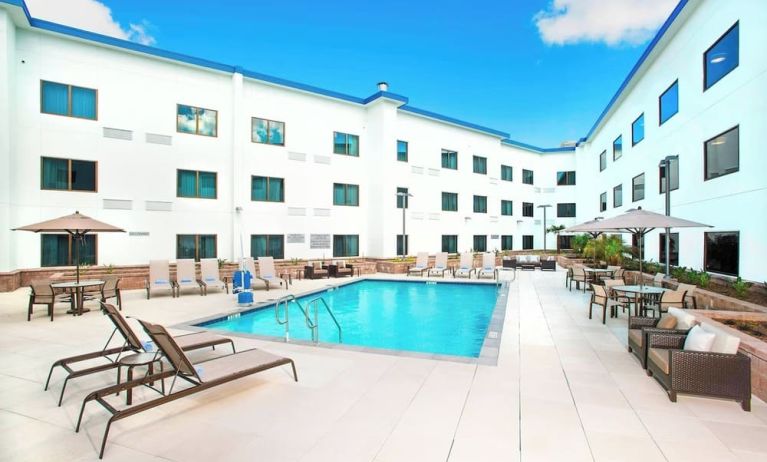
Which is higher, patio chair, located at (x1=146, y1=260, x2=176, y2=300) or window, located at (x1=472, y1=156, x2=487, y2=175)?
window, located at (x1=472, y1=156, x2=487, y2=175)

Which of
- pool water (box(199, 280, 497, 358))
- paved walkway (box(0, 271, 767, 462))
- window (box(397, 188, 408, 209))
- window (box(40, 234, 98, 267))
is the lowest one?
pool water (box(199, 280, 497, 358))

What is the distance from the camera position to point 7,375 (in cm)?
491

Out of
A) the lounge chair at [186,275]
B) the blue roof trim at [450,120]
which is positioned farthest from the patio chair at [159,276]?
the blue roof trim at [450,120]

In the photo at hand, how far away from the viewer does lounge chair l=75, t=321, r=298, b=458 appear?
347 centimetres

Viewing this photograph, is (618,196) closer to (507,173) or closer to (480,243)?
(480,243)

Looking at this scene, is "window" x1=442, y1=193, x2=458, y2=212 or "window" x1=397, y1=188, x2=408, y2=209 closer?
"window" x1=397, y1=188, x2=408, y2=209

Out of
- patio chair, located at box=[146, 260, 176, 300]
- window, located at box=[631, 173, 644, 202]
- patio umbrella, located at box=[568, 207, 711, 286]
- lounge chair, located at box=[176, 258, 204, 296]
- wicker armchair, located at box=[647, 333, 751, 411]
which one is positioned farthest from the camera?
window, located at box=[631, 173, 644, 202]

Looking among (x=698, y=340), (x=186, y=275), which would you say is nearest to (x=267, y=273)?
(x=186, y=275)

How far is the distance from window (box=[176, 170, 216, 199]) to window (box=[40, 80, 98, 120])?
3378 mm

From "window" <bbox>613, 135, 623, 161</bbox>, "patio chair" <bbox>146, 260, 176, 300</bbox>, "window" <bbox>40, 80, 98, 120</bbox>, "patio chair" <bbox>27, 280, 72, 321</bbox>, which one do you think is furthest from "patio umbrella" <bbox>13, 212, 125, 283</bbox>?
"window" <bbox>613, 135, 623, 161</bbox>

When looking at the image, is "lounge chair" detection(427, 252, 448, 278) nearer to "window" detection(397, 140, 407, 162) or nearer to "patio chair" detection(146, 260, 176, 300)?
"window" detection(397, 140, 407, 162)

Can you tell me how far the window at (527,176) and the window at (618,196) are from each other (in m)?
8.24

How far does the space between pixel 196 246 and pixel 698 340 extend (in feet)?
51.2

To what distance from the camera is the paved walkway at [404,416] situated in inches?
123
